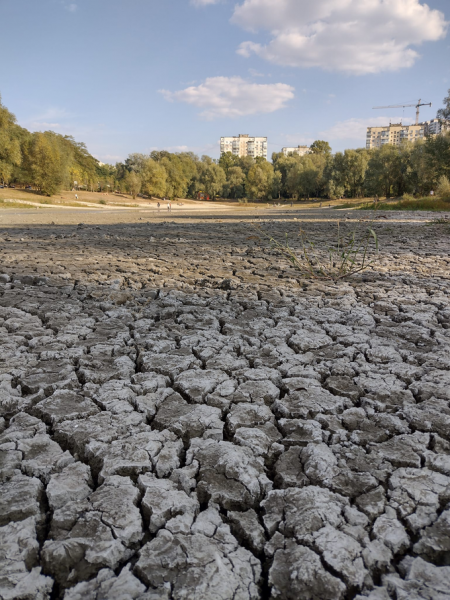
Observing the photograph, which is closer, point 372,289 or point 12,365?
point 12,365

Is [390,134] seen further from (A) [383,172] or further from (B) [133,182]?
(B) [133,182]

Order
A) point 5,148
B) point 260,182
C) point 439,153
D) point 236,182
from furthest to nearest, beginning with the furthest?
point 236,182, point 260,182, point 5,148, point 439,153

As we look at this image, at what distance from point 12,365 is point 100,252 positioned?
4.27 meters

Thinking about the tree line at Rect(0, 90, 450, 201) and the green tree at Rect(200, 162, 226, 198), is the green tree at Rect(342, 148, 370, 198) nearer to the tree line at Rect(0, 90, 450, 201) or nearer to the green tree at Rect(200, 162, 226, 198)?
the tree line at Rect(0, 90, 450, 201)

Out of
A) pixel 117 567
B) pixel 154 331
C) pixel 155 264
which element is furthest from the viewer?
pixel 155 264

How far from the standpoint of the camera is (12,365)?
2186 mm

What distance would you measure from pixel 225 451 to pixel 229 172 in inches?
2970

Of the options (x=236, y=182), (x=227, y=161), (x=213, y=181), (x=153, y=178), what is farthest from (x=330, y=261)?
(x=227, y=161)

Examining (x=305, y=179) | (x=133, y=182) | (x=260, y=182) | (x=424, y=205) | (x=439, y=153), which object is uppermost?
(x=305, y=179)

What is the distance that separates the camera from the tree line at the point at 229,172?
31672 millimetres

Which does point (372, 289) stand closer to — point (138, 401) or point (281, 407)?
point (281, 407)

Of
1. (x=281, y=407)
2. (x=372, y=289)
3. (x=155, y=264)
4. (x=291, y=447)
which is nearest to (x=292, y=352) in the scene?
(x=281, y=407)

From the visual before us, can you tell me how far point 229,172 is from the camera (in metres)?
73.0

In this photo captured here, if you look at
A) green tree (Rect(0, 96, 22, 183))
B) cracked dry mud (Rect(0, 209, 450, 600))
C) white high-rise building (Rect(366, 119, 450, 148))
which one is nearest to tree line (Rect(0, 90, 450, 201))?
green tree (Rect(0, 96, 22, 183))
